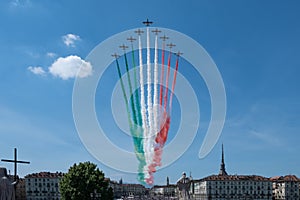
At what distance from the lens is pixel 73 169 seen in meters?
66.0

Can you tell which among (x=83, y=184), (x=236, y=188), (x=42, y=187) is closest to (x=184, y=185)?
(x=83, y=184)

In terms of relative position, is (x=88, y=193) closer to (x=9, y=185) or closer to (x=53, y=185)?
(x=9, y=185)

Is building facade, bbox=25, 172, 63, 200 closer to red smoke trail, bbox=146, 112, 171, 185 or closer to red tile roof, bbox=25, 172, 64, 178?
red tile roof, bbox=25, 172, 64, 178

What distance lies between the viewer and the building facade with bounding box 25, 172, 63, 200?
454 ft

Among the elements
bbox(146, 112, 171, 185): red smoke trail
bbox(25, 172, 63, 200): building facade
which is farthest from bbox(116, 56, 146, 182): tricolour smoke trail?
bbox(25, 172, 63, 200): building facade

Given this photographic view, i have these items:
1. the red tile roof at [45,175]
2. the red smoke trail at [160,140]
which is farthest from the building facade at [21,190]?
the red smoke trail at [160,140]

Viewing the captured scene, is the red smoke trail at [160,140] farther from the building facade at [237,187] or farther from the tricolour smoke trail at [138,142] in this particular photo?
the building facade at [237,187]

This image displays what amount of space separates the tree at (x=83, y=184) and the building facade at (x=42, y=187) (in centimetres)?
7613

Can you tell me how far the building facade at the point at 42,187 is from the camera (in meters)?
138

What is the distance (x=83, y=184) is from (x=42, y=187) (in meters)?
80.9

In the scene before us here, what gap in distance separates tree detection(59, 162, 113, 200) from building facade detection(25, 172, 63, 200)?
76133 mm

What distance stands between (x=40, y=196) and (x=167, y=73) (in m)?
88.5

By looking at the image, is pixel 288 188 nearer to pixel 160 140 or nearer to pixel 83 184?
pixel 160 140

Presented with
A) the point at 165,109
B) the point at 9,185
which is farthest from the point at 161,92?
the point at 9,185
